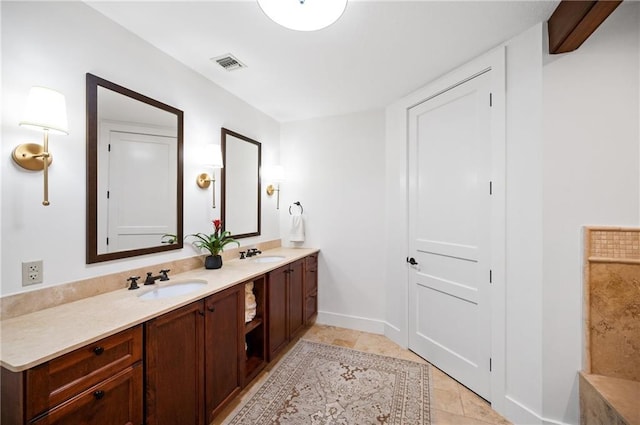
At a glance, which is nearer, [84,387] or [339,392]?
[84,387]

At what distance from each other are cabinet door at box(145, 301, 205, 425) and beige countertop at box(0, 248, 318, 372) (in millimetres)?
79

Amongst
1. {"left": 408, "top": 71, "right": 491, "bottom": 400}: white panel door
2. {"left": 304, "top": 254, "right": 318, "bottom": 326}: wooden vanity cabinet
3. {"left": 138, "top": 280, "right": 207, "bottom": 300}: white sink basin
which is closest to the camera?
{"left": 138, "top": 280, "right": 207, "bottom": 300}: white sink basin

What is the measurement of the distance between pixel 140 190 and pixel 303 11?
1.49 meters

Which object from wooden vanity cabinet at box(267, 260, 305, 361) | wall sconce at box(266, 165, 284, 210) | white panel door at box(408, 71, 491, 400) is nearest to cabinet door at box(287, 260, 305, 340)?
wooden vanity cabinet at box(267, 260, 305, 361)

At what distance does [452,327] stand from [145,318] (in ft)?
7.21

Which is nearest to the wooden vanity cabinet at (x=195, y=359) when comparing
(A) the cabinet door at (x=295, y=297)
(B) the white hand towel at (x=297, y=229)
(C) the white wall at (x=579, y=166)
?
(A) the cabinet door at (x=295, y=297)

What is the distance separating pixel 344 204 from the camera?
10.4 feet

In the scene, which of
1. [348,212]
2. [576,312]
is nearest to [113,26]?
[348,212]

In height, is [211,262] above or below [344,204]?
below

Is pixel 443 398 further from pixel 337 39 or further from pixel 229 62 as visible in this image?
pixel 229 62

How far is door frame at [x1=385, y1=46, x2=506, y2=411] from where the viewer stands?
1.82m

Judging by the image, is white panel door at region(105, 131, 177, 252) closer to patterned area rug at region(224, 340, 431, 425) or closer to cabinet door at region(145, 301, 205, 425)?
cabinet door at region(145, 301, 205, 425)

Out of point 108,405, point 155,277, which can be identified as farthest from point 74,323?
point 155,277

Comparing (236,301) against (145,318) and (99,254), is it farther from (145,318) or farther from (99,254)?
(99,254)
